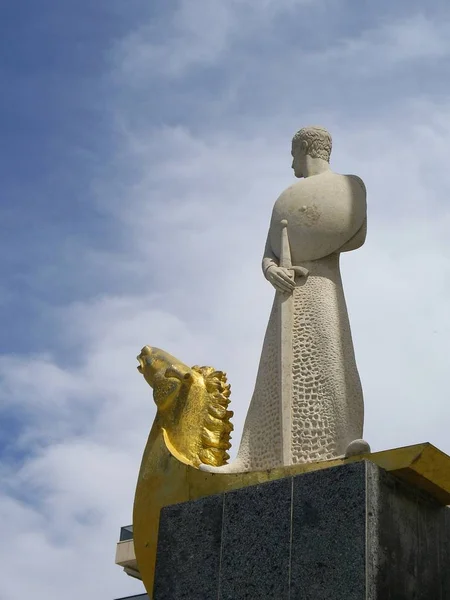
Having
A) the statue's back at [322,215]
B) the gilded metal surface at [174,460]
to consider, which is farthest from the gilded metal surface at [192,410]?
the statue's back at [322,215]

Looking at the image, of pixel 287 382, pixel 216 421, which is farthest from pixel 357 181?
pixel 216 421

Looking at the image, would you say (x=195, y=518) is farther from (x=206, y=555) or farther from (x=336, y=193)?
(x=336, y=193)

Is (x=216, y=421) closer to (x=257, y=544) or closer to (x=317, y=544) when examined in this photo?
(x=257, y=544)

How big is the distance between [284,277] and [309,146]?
4.27ft

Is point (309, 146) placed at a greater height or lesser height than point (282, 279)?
greater

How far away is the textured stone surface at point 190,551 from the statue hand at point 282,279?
205 cm

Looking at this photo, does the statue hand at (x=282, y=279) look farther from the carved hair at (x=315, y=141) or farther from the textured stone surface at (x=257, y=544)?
the textured stone surface at (x=257, y=544)

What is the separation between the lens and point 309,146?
8.78 metres

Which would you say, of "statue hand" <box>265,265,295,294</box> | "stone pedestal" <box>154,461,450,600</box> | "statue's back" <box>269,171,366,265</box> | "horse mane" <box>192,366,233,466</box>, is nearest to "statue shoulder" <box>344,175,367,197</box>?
"statue's back" <box>269,171,366,265</box>

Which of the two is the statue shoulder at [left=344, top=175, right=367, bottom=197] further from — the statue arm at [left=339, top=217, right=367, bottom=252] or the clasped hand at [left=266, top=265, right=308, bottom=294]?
the clasped hand at [left=266, top=265, right=308, bottom=294]

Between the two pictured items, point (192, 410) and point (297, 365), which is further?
point (192, 410)

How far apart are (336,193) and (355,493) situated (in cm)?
304

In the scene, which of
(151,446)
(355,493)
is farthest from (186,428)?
(355,493)

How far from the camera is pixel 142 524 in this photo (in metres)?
8.00
